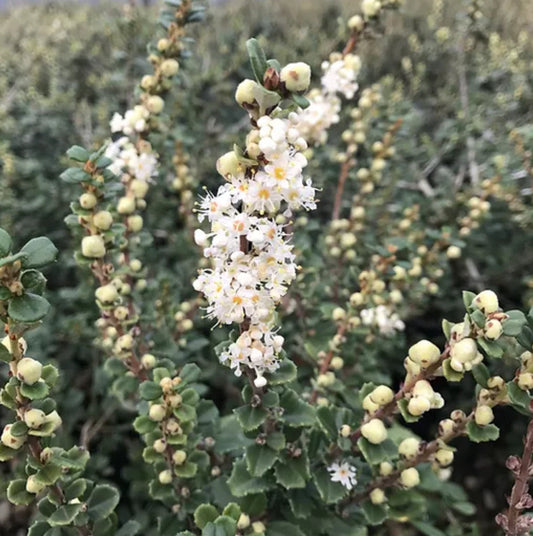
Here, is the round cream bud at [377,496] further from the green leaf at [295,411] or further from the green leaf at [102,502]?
the green leaf at [102,502]

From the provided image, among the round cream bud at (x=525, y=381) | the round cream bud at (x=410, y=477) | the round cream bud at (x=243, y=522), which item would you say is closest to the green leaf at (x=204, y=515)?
the round cream bud at (x=243, y=522)

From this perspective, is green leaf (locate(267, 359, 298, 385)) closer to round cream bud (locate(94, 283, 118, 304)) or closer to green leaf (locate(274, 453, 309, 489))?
green leaf (locate(274, 453, 309, 489))

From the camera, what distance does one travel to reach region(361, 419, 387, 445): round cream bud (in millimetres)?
1166

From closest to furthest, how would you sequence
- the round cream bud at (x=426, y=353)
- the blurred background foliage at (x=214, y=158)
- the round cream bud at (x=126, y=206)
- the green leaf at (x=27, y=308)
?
the green leaf at (x=27, y=308)
the round cream bud at (x=426, y=353)
the round cream bud at (x=126, y=206)
the blurred background foliage at (x=214, y=158)

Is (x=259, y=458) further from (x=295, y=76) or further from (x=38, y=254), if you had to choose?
(x=295, y=76)

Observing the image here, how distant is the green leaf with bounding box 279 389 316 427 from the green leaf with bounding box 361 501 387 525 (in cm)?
28

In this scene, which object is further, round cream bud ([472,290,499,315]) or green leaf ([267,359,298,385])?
green leaf ([267,359,298,385])

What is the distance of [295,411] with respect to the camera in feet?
4.18

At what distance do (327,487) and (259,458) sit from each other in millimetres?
186

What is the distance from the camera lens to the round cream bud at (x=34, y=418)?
102 cm

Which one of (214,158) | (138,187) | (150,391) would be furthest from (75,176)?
(214,158)

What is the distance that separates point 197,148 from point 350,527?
1.88 m

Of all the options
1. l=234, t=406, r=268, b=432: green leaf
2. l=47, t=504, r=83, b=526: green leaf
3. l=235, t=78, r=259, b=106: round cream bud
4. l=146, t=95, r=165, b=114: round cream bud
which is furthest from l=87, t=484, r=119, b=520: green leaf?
l=146, t=95, r=165, b=114: round cream bud

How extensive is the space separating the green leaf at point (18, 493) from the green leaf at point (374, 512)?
0.74 m
